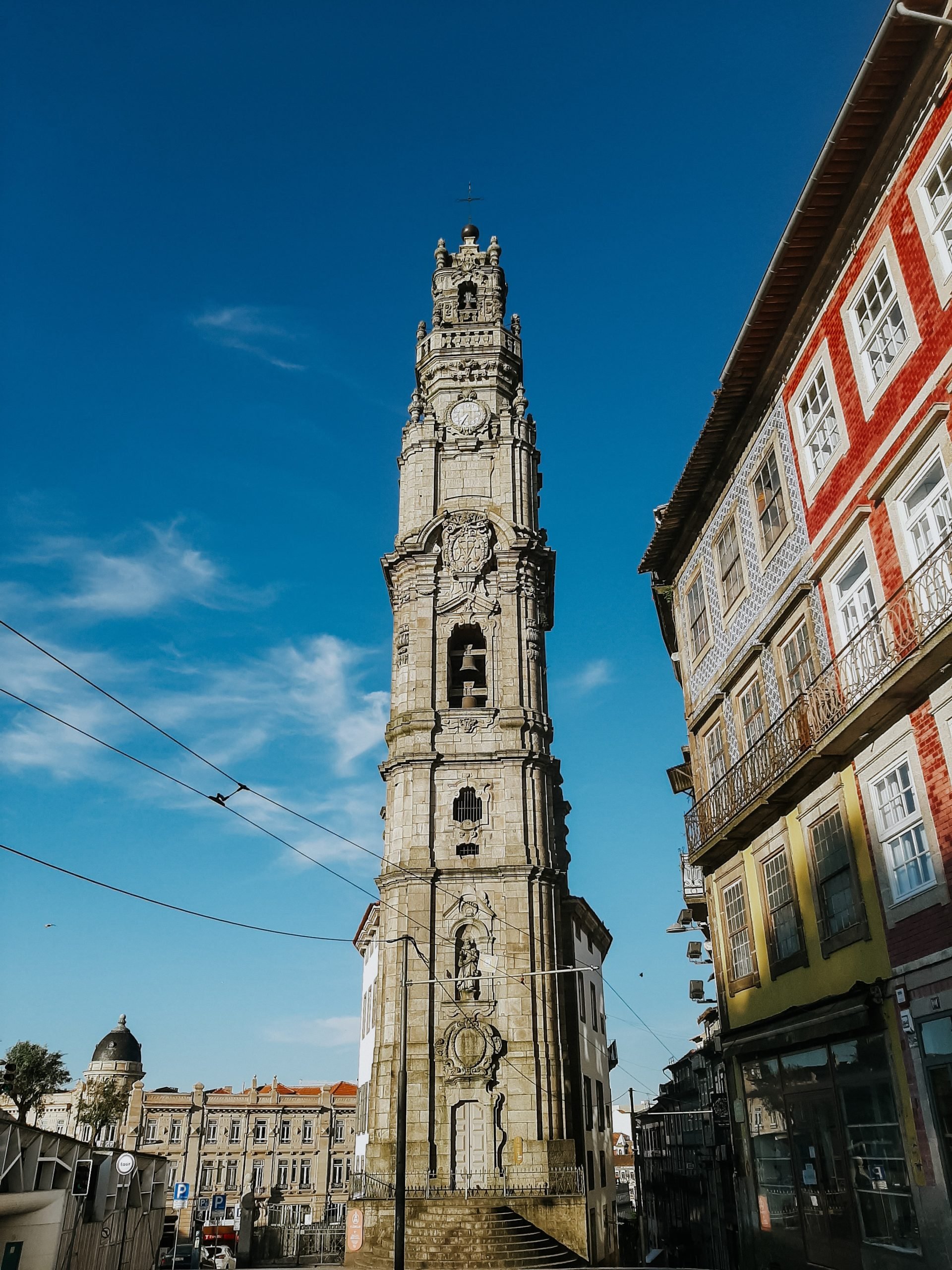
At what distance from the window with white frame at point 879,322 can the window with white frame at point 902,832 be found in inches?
202

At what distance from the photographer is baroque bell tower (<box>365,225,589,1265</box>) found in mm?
31250

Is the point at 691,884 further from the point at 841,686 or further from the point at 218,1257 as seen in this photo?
the point at 218,1257

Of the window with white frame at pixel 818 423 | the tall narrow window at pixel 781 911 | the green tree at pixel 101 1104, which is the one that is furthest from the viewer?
the green tree at pixel 101 1104

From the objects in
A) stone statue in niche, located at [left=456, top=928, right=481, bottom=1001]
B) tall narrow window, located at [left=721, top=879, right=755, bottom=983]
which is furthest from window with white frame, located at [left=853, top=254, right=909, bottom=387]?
stone statue in niche, located at [left=456, top=928, right=481, bottom=1001]

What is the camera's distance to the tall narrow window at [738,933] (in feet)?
52.9

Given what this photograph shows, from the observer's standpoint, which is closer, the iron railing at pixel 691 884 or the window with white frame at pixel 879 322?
the window with white frame at pixel 879 322

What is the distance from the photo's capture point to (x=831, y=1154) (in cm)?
1250

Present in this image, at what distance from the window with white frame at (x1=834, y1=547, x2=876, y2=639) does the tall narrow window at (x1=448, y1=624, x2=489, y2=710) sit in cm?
2483

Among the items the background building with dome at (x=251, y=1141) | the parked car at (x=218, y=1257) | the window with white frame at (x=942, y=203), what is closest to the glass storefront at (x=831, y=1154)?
the window with white frame at (x=942, y=203)

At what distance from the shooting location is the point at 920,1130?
34.7 ft

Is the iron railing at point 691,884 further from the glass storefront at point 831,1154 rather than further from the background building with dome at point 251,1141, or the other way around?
the background building with dome at point 251,1141

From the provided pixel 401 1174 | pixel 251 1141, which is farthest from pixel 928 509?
pixel 251 1141

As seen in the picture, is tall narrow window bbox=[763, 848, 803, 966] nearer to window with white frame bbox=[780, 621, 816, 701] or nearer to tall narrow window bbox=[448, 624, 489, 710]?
window with white frame bbox=[780, 621, 816, 701]

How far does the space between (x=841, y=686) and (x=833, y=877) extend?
2.68 meters
